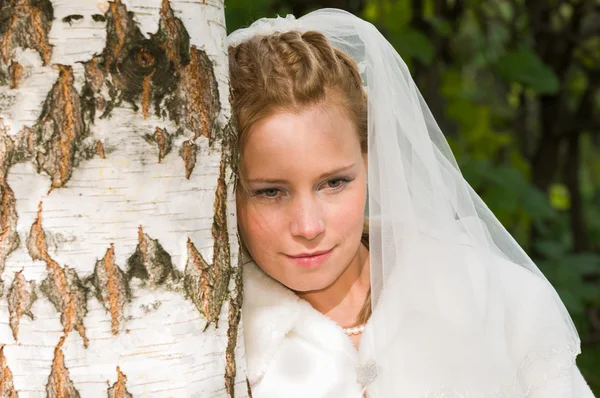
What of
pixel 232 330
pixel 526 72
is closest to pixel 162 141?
pixel 232 330

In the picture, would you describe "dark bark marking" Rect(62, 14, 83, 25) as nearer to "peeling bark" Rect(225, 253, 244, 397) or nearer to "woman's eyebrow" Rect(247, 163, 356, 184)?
"peeling bark" Rect(225, 253, 244, 397)

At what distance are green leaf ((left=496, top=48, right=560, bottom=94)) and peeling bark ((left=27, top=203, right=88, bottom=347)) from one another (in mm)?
3505

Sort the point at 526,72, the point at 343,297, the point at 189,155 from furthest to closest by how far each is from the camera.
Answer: the point at 526,72
the point at 343,297
the point at 189,155

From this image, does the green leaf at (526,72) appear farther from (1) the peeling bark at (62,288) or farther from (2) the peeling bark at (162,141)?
(1) the peeling bark at (62,288)

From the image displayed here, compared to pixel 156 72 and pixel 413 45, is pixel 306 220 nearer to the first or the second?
pixel 156 72

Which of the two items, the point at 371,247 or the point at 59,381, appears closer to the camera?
the point at 59,381

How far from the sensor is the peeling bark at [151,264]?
116 cm

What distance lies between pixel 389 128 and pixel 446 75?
2768 mm

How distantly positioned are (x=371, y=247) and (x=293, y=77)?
485 millimetres

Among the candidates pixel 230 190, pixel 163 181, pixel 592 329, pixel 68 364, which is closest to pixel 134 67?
pixel 163 181

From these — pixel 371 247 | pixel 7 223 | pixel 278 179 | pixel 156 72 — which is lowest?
pixel 371 247

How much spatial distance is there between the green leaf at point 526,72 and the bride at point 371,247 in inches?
93.0

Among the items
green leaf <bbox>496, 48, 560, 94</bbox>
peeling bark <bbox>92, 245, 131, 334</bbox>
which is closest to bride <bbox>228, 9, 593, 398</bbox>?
peeling bark <bbox>92, 245, 131, 334</bbox>

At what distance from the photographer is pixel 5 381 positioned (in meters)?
1.16
